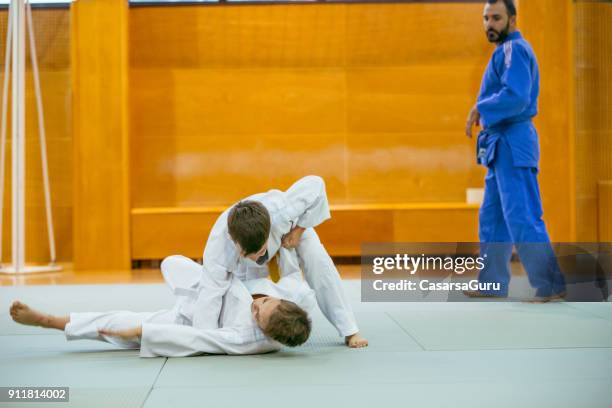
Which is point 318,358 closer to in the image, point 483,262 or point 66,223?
point 483,262

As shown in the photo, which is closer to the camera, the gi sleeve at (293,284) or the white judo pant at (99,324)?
the white judo pant at (99,324)

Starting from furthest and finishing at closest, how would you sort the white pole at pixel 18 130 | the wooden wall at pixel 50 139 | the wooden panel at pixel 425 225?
the wooden wall at pixel 50 139, the wooden panel at pixel 425 225, the white pole at pixel 18 130

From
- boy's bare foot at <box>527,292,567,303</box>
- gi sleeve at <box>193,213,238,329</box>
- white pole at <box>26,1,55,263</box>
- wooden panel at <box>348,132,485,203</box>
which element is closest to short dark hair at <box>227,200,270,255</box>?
gi sleeve at <box>193,213,238,329</box>

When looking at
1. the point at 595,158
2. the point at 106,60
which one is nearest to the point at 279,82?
the point at 106,60

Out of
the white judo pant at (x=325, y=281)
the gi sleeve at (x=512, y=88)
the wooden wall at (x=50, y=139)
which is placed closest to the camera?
the white judo pant at (x=325, y=281)

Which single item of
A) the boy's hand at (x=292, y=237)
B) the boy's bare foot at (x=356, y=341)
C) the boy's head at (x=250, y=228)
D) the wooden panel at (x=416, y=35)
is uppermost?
the wooden panel at (x=416, y=35)

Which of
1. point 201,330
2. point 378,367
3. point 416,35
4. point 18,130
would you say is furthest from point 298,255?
point 416,35

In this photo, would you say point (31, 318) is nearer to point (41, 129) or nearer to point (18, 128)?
point (18, 128)

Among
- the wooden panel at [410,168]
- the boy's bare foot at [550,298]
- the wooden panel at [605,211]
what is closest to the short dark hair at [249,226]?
the boy's bare foot at [550,298]

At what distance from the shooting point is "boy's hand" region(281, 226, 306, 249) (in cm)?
302

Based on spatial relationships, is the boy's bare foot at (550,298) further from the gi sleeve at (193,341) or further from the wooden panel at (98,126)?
the wooden panel at (98,126)

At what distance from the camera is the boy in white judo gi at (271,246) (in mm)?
2730

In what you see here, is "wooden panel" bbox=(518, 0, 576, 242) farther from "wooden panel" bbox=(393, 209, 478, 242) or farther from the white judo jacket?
the white judo jacket

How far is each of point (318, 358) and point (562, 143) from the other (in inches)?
178
